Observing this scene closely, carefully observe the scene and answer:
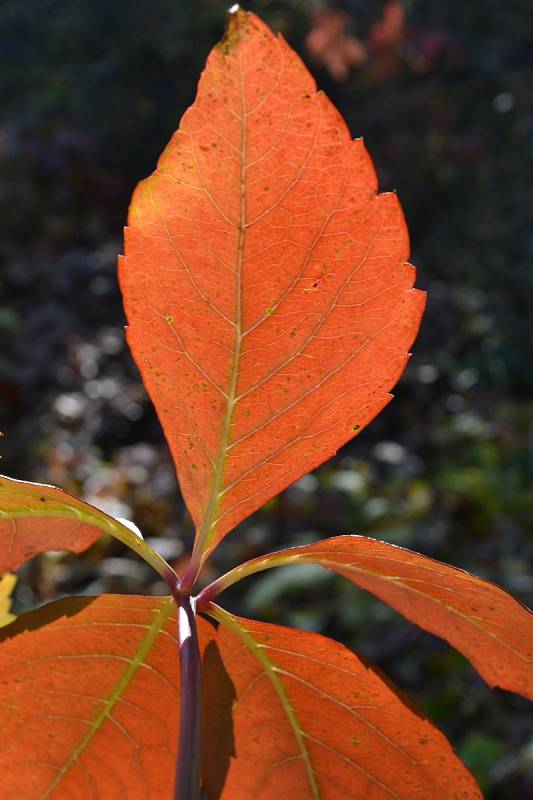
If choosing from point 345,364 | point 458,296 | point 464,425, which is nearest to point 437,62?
point 458,296

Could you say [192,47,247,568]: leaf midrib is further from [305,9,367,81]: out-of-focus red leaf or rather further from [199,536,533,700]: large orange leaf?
[305,9,367,81]: out-of-focus red leaf

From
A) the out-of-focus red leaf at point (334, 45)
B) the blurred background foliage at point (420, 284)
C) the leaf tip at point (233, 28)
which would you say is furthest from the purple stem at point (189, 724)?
the out-of-focus red leaf at point (334, 45)

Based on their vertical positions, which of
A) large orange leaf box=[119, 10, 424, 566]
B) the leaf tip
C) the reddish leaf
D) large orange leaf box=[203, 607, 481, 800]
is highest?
the leaf tip

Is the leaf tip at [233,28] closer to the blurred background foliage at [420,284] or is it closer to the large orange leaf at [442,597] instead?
the large orange leaf at [442,597]

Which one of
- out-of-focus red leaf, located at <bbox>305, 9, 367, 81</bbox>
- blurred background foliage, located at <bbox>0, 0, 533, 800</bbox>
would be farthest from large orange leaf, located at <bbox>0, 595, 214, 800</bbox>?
out-of-focus red leaf, located at <bbox>305, 9, 367, 81</bbox>

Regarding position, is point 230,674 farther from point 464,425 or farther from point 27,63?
point 27,63

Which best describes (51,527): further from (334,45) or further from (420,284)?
(334,45)
